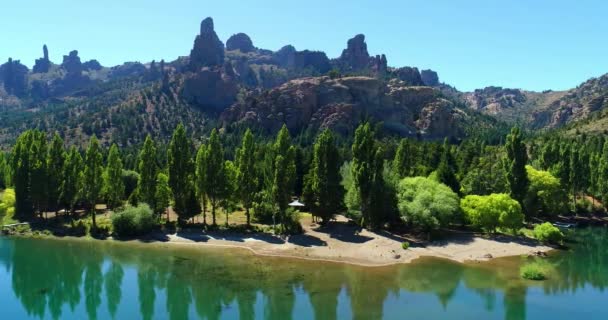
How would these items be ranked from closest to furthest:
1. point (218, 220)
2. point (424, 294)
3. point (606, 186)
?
point (424, 294)
point (218, 220)
point (606, 186)

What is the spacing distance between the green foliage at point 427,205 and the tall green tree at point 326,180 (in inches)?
352

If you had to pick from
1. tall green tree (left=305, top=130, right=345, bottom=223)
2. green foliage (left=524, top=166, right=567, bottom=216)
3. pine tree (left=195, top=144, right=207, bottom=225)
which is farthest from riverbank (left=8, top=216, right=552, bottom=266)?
green foliage (left=524, top=166, right=567, bottom=216)

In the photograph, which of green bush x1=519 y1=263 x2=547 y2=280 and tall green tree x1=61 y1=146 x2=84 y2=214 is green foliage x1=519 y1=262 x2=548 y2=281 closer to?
green bush x1=519 y1=263 x2=547 y2=280

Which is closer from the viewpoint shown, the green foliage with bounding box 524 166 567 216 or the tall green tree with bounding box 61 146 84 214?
the tall green tree with bounding box 61 146 84 214

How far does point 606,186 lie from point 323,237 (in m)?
67.7

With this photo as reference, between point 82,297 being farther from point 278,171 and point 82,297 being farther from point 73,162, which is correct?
point 73,162

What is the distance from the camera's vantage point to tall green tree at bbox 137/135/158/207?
73.8 metres

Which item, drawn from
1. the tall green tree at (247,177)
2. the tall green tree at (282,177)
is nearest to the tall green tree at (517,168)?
the tall green tree at (282,177)

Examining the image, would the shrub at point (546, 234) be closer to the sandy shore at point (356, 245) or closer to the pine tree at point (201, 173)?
the sandy shore at point (356, 245)

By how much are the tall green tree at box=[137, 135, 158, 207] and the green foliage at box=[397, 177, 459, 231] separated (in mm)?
35908

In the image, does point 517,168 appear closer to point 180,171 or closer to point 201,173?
point 201,173

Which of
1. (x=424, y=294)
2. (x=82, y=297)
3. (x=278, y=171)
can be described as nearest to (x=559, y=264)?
(x=424, y=294)

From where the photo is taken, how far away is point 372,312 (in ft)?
137

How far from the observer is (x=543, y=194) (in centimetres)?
8569
